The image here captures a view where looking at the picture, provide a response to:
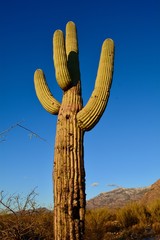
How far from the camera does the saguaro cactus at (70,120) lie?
578 cm

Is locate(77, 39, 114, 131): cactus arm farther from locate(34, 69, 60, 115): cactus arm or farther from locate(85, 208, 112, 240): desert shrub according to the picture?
locate(85, 208, 112, 240): desert shrub

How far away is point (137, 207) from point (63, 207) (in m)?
9.44

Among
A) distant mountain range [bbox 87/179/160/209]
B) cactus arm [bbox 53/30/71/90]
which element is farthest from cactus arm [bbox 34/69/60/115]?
distant mountain range [bbox 87/179/160/209]

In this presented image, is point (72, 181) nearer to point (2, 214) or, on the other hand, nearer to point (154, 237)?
point (2, 214)

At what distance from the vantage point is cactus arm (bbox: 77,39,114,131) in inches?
248

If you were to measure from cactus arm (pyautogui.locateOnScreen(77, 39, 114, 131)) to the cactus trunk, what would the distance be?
0.67ft

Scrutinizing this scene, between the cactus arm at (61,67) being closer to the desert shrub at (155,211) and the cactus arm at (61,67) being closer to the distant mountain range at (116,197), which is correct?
the desert shrub at (155,211)

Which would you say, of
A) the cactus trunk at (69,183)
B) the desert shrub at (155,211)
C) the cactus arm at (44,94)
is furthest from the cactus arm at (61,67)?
the desert shrub at (155,211)

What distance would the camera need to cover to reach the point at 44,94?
279 inches

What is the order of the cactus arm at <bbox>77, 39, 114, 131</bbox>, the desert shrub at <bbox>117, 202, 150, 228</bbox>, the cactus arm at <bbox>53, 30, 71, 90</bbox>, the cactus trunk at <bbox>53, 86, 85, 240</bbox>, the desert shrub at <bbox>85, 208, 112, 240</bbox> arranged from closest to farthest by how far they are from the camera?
the cactus trunk at <bbox>53, 86, 85, 240</bbox> < the cactus arm at <bbox>77, 39, 114, 131</bbox> < the cactus arm at <bbox>53, 30, 71, 90</bbox> < the desert shrub at <bbox>85, 208, 112, 240</bbox> < the desert shrub at <bbox>117, 202, 150, 228</bbox>

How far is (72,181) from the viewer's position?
5.83 m

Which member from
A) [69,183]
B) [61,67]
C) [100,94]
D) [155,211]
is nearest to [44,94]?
[61,67]

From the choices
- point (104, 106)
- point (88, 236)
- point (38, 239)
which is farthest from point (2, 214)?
point (104, 106)

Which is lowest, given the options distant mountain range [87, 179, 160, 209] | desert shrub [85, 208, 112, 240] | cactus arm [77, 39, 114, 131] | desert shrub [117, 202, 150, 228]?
desert shrub [85, 208, 112, 240]
